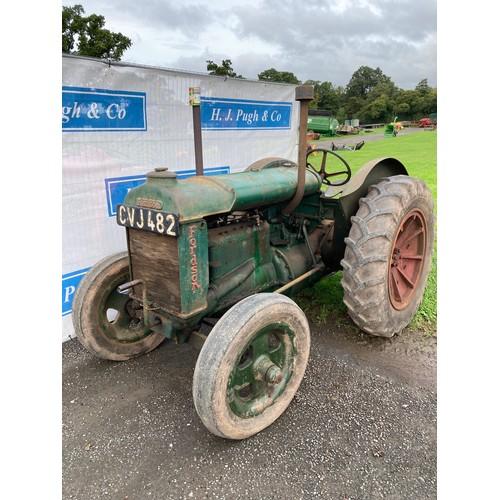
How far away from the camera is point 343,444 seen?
2.27 meters

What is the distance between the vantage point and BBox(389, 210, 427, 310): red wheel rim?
322 cm

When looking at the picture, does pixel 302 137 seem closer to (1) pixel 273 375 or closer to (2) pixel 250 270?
(2) pixel 250 270

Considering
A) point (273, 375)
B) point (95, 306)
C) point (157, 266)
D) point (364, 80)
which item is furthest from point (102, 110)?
point (364, 80)

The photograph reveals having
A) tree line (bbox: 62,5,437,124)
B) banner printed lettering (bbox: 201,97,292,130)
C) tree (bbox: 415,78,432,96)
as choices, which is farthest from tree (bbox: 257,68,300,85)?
banner printed lettering (bbox: 201,97,292,130)

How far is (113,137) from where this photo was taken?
11.8ft

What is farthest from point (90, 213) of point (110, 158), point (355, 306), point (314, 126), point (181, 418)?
point (314, 126)

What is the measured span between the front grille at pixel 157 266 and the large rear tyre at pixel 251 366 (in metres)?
0.41

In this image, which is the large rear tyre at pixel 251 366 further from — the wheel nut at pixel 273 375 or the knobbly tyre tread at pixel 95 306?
the knobbly tyre tread at pixel 95 306

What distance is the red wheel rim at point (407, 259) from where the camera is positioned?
10.6 ft

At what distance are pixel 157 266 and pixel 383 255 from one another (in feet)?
4.73

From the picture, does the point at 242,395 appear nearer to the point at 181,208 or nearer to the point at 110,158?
the point at 181,208

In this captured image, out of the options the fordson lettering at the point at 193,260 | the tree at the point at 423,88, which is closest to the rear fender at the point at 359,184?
the fordson lettering at the point at 193,260

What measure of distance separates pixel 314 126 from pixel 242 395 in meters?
30.7

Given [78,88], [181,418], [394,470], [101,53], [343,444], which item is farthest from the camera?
[101,53]
